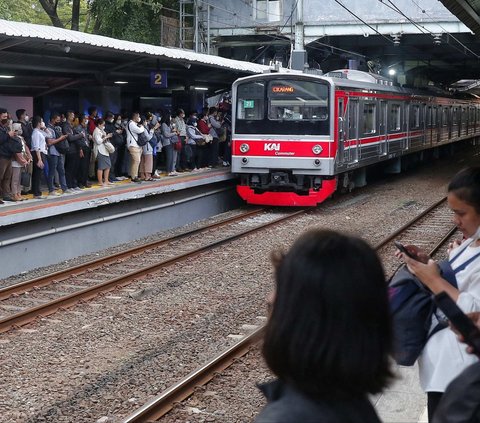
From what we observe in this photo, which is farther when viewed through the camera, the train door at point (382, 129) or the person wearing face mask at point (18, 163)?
the train door at point (382, 129)

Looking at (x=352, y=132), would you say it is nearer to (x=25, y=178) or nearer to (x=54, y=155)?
(x=54, y=155)

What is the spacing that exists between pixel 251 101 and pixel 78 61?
3720mm

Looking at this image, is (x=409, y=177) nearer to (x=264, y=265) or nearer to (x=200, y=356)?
(x=264, y=265)

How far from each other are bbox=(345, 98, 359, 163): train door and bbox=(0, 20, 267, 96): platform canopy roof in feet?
8.02

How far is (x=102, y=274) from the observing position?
10422mm

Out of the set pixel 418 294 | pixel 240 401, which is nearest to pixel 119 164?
pixel 240 401

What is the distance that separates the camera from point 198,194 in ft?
54.1

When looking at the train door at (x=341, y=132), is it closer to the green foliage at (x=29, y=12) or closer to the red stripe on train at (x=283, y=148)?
the red stripe on train at (x=283, y=148)

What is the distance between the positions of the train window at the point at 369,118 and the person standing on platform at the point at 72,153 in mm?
7249

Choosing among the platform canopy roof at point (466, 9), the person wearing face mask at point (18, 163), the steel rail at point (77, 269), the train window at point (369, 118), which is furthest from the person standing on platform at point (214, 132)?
the person wearing face mask at point (18, 163)

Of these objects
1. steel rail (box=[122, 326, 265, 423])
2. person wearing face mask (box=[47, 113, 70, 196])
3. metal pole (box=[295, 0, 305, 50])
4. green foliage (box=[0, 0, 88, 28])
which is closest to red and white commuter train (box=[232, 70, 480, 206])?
person wearing face mask (box=[47, 113, 70, 196])

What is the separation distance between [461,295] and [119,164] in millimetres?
13938

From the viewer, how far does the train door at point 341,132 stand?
53.2 feet

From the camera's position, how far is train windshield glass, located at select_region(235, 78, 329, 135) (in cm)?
1593
